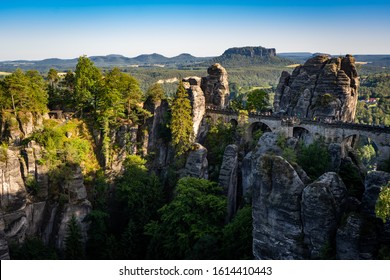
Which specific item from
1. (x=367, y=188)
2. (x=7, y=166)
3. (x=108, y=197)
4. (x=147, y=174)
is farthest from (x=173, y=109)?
(x=367, y=188)

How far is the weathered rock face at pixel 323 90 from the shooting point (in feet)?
155

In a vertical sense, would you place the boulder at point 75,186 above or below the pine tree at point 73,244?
above

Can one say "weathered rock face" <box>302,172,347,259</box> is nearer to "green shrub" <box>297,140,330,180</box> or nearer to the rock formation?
the rock formation

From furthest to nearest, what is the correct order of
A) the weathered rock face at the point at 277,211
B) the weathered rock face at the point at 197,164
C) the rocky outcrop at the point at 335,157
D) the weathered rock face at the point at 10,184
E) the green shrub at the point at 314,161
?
the weathered rock face at the point at 197,164
the weathered rock face at the point at 10,184
the rocky outcrop at the point at 335,157
the green shrub at the point at 314,161
the weathered rock face at the point at 277,211

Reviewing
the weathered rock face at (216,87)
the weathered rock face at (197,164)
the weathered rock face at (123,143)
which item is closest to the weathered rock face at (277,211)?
the weathered rock face at (197,164)

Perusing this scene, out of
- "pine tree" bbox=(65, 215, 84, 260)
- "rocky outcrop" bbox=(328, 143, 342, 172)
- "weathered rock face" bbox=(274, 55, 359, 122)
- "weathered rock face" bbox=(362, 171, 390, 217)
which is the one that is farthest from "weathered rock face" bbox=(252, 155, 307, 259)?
"weathered rock face" bbox=(274, 55, 359, 122)

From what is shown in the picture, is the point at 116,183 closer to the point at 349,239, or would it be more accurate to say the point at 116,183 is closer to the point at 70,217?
the point at 70,217

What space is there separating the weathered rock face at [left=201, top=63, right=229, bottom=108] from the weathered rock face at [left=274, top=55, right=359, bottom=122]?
836 centimetres

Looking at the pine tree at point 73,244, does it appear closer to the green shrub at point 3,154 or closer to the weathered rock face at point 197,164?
the green shrub at point 3,154

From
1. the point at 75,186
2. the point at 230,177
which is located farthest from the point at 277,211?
the point at 75,186

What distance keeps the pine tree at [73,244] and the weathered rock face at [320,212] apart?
21.7 m

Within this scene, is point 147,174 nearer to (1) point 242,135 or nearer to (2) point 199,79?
(1) point 242,135

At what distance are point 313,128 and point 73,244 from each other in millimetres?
30114

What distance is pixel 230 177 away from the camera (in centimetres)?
3819
